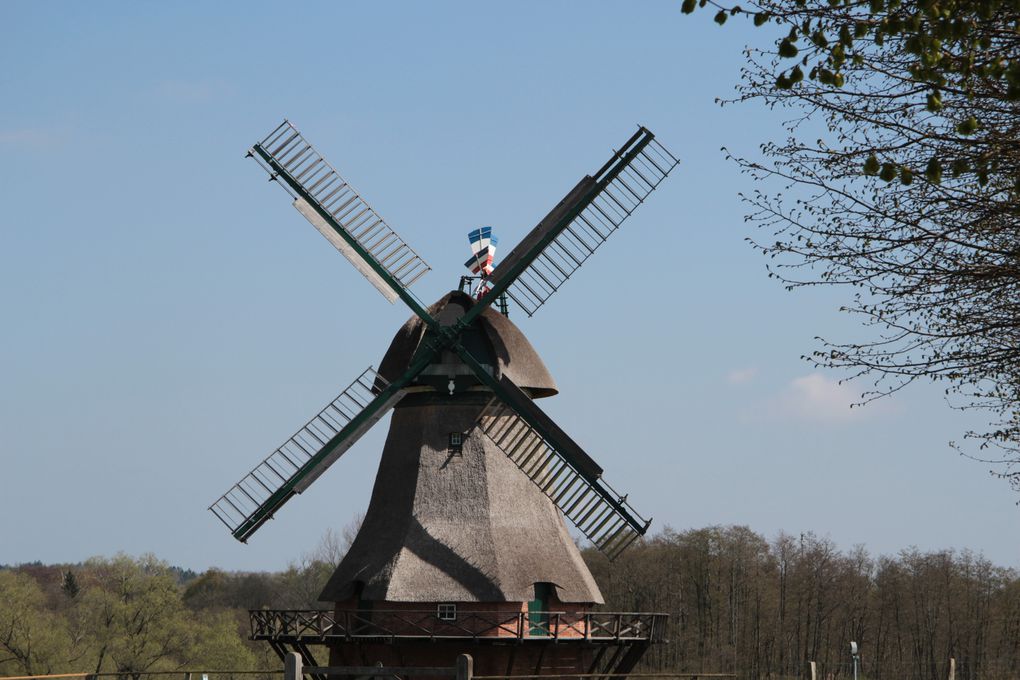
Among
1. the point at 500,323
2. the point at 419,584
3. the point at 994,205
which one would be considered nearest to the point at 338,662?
the point at 419,584

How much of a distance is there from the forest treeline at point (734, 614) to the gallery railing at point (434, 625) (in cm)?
3234

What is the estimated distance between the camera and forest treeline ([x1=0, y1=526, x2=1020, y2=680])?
55625 millimetres

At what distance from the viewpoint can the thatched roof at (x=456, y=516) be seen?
77.3 feet

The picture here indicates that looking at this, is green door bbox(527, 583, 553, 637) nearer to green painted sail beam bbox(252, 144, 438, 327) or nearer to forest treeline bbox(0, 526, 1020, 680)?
green painted sail beam bbox(252, 144, 438, 327)

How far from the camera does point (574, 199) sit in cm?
2558

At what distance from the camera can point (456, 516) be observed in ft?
79.9

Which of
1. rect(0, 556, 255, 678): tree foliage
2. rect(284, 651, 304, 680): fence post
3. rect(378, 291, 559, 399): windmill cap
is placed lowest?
rect(284, 651, 304, 680): fence post

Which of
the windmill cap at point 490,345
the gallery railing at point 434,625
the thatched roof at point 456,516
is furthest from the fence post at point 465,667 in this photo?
the windmill cap at point 490,345

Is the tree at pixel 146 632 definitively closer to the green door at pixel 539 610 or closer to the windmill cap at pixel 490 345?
the windmill cap at pixel 490 345

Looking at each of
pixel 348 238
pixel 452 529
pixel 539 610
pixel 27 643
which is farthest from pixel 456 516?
pixel 27 643

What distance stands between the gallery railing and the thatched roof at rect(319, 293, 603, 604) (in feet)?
1.03

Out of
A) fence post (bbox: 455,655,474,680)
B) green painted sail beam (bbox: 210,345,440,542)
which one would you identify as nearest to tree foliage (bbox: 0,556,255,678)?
green painted sail beam (bbox: 210,345,440,542)

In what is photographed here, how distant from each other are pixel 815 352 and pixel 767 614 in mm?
50321

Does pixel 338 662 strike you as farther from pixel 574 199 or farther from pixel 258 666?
pixel 258 666
